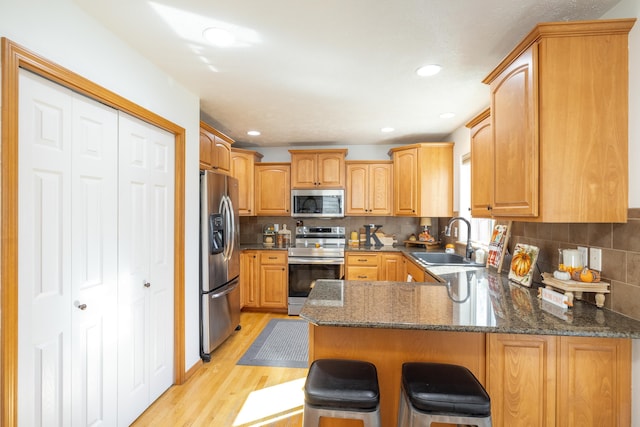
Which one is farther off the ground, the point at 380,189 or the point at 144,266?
the point at 380,189

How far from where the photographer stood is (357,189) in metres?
4.29

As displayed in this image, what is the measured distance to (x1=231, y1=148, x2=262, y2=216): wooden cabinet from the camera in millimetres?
4293

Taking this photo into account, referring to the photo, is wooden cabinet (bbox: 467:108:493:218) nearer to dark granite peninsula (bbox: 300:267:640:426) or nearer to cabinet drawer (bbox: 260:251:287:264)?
dark granite peninsula (bbox: 300:267:640:426)

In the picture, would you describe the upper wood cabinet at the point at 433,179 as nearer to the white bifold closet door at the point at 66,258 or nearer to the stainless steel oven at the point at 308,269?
the stainless steel oven at the point at 308,269

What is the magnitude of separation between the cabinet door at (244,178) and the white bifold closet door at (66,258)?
8.23 feet

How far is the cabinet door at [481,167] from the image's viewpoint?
2.18 metres

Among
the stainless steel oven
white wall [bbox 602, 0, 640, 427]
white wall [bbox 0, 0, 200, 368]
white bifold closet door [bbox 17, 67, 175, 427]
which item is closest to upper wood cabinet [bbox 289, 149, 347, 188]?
the stainless steel oven

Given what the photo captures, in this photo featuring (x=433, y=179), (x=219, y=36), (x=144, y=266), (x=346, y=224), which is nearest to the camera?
(x=219, y=36)

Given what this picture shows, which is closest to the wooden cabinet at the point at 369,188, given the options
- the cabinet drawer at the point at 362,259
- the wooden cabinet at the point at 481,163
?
the cabinet drawer at the point at 362,259

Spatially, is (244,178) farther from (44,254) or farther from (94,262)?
(44,254)

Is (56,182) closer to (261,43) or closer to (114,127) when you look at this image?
(114,127)

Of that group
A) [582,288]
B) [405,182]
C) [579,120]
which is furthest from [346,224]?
[579,120]

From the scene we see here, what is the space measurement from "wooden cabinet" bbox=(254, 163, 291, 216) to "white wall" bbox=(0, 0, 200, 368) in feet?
5.81

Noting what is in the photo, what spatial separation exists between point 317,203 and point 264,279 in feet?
4.24
